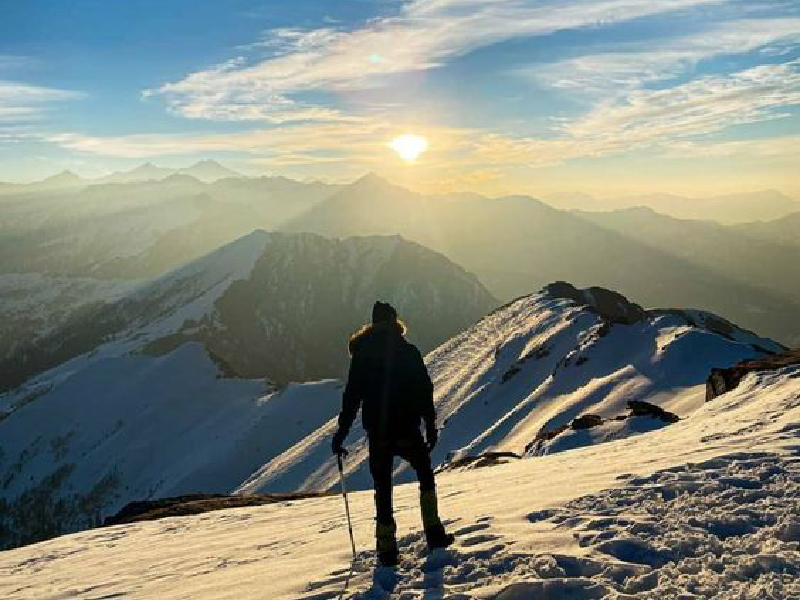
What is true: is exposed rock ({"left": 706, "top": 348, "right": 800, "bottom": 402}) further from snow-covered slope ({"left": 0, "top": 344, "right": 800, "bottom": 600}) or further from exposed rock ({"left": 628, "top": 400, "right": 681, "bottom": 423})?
snow-covered slope ({"left": 0, "top": 344, "right": 800, "bottom": 600})

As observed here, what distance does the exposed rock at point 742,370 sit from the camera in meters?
Answer: 20.4

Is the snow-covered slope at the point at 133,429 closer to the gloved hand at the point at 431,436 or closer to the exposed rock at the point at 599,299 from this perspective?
the exposed rock at the point at 599,299

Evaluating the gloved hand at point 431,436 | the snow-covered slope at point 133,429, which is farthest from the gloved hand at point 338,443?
the snow-covered slope at point 133,429

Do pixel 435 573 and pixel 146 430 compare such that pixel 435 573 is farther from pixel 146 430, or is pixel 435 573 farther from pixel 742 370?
pixel 146 430

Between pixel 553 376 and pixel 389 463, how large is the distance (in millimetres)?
46690

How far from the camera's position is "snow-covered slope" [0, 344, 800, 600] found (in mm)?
5992

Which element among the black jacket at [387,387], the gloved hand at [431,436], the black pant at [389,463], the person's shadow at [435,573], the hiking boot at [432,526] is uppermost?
the black jacket at [387,387]

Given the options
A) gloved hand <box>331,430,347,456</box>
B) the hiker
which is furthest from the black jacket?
gloved hand <box>331,430,347,456</box>

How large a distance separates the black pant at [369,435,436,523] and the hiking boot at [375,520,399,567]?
0.08 m

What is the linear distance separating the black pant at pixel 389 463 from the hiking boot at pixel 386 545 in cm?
8

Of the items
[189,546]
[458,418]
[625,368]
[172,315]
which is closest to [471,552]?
[189,546]

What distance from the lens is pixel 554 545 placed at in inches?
272

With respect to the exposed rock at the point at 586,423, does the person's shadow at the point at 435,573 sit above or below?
above

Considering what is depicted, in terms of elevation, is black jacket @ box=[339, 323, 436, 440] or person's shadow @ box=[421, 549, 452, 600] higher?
black jacket @ box=[339, 323, 436, 440]
